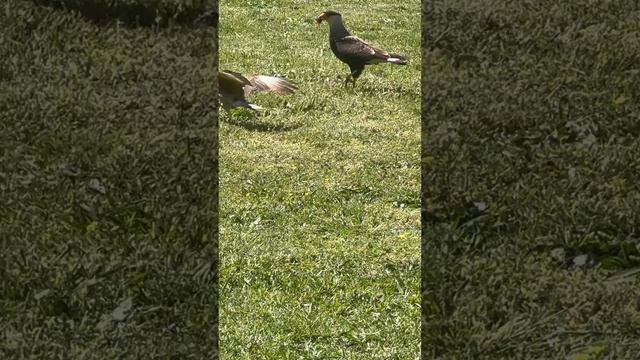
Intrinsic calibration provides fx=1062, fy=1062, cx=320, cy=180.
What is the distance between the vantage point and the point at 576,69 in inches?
317

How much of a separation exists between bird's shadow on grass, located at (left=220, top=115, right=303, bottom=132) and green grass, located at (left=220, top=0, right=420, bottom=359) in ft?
0.04

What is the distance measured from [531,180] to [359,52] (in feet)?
12.0

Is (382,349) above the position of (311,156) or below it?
above

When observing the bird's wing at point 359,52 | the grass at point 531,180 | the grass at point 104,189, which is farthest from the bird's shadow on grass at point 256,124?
the bird's wing at point 359,52

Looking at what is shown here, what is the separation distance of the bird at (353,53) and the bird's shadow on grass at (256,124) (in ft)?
4.39

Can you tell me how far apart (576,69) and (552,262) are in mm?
3037

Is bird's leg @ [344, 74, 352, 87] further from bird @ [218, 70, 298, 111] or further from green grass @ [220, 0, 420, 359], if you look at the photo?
bird @ [218, 70, 298, 111]

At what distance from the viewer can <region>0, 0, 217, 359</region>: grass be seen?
4758 millimetres

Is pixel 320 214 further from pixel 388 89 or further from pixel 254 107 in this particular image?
pixel 388 89

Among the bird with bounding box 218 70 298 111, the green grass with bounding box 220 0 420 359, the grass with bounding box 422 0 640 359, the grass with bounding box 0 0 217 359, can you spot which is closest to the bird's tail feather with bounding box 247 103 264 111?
the bird with bounding box 218 70 298 111

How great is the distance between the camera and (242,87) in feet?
28.1

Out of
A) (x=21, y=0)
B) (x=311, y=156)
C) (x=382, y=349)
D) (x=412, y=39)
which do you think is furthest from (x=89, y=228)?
(x=412, y=39)

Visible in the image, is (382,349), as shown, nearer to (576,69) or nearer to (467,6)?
(576,69)

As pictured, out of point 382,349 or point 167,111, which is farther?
point 167,111
